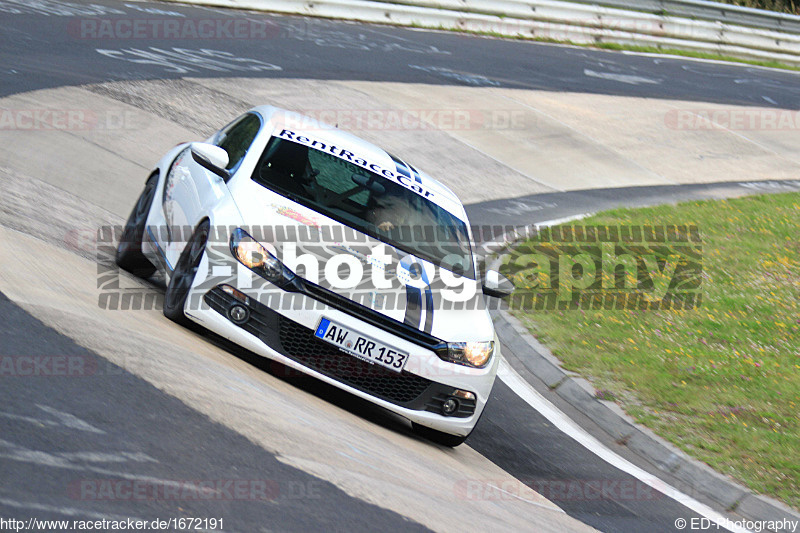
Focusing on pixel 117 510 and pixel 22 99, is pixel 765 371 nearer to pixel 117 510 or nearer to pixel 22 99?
pixel 117 510

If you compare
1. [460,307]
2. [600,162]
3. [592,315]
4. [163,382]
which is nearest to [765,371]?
[592,315]

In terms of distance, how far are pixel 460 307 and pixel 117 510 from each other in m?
3.16

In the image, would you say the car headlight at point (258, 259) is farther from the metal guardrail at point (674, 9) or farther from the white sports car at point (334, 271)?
the metal guardrail at point (674, 9)

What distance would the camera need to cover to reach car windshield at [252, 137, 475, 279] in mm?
6723

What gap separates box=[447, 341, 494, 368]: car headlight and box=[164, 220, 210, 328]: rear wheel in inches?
68.0

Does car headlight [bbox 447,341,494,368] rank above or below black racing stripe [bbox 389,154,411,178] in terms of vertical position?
below

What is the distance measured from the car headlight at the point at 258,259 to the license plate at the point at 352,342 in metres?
0.39

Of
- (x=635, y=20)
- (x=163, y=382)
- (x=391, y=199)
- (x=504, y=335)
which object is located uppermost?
(x=635, y=20)

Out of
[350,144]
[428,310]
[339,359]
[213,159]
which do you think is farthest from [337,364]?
[350,144]

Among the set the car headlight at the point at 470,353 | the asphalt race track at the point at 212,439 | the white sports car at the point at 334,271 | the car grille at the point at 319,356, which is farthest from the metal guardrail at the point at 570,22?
the car headlight at the point at 470,353

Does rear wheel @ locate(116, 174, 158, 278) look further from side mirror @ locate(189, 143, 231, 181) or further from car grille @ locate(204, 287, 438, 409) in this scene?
car grille @ locate(204, 287, 438, 409)

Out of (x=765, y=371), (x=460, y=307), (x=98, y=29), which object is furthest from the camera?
(x=98, y=29)

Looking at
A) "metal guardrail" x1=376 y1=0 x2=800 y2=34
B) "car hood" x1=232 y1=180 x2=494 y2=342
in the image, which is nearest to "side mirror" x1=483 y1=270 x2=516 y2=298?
"car hood" x1=232 y1=180 x2=494 y2=342

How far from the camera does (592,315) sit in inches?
394
